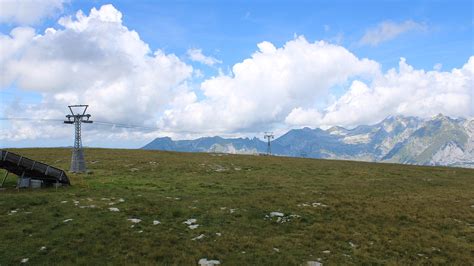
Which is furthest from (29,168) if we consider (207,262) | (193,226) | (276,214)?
(207,262)

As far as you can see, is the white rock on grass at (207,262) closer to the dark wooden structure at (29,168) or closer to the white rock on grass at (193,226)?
the white rock on grass at (193,226)

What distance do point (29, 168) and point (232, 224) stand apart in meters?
23.8

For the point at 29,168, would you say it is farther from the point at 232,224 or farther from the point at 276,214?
the point at 276,214

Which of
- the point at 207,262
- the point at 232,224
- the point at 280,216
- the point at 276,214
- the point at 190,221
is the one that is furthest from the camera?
the point at 276,214

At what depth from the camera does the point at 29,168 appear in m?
37.8

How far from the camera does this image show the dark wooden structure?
1443 inches

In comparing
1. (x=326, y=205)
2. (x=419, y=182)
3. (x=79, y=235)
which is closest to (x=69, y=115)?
(x=79, y=235)

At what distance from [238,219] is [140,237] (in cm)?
788

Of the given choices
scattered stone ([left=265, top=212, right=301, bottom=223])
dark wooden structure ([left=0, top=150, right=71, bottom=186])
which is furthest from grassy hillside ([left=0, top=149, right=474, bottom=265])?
dark wooden structure ([left=0, top=150, right=71, bottom=186])

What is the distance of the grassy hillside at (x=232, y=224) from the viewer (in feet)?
67.8

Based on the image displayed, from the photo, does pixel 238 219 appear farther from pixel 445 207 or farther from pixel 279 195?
pixel 445 207

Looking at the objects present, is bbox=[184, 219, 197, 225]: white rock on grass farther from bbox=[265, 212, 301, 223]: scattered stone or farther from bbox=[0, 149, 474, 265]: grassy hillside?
bbox=[265, 212, 301, 223]: scattered stone

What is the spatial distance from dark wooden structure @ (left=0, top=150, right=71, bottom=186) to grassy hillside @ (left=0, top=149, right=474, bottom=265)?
245 cm

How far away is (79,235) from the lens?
74.6ft
